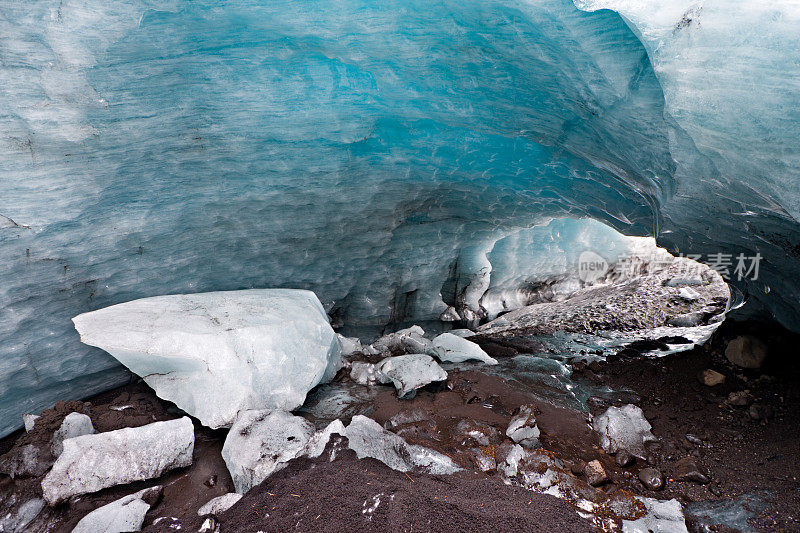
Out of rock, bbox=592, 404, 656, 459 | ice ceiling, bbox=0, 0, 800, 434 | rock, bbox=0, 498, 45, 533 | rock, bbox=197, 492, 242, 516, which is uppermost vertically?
ice ceiling, bbox=0, 0, 800, 434

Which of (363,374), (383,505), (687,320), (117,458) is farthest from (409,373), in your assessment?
(687,320)

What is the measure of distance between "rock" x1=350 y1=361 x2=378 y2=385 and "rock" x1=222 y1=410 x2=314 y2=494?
1.18 m

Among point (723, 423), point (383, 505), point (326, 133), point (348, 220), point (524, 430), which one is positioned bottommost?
point (723, 423)

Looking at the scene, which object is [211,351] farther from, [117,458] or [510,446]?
[510,446]

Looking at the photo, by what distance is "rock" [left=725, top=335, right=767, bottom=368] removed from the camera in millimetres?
4281

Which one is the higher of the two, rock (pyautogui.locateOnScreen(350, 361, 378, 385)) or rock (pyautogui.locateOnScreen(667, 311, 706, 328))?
rock (pyautogui.locateOnScreen(667, 311, 706, 328))

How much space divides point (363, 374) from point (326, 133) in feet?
7.90

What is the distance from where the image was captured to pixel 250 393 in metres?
3.18

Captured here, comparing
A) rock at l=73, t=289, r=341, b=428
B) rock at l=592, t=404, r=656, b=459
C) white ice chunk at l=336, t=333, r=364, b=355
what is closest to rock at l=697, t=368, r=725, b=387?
rock at l=592, t=404, r=656, b=459

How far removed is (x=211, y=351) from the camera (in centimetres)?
318

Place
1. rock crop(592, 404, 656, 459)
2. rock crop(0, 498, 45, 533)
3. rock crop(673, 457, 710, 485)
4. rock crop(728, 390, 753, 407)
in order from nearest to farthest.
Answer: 1. rock crop(0, 498, 45, 533)
2. rock crop(673, 457, 710, 485)
3. rock crop(592, 404, 656, 459)
4. rock crop(728, 390, 753, 407)

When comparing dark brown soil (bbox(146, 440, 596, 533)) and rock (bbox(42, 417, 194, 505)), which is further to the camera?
rock (bbox(42, 417, 194, 505))

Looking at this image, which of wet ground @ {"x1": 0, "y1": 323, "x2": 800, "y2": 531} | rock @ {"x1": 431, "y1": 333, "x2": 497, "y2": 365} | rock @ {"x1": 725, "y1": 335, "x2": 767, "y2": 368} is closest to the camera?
wet ground @ {"x1": 0, "y1": 323, "x2": 800, "y2": 531}

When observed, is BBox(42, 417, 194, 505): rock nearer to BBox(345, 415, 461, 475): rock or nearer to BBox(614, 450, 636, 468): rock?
BBox(345, 415, 461, 475): rock
